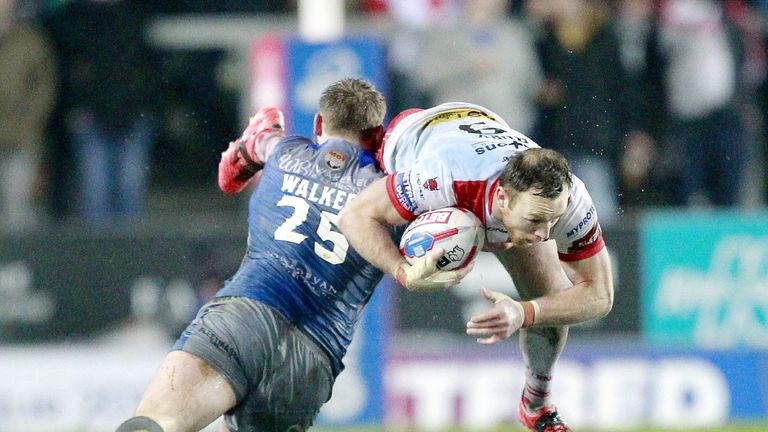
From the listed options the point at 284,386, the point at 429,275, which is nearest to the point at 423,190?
the point at 429,275

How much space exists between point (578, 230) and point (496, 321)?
2.40 ft

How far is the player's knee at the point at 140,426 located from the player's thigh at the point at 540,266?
1798 millimetres

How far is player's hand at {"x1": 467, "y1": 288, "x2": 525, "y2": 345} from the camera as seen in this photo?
7.12m

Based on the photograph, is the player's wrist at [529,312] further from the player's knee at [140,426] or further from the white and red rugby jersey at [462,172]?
the player's knee at [140,426]

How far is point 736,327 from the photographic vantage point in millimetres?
13922

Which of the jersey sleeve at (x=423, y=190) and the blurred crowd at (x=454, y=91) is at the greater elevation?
the jersey sleeve at (x=423, y=190)

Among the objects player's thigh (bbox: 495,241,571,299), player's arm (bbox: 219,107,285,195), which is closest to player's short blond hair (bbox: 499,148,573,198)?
player's thigh (bbox: 495,241,571,299)

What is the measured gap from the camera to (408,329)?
44.3ft

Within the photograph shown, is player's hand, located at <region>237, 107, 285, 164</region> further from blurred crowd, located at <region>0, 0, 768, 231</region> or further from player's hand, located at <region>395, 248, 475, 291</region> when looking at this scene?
blurred crowd, located at <region>0, 0, 768, 231</region>

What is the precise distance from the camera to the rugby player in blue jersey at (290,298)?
25.2 ft

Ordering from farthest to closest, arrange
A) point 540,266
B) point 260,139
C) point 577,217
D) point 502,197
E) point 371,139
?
point 260,139
point 371,139
point 540,266
point 577,217
point 502,197

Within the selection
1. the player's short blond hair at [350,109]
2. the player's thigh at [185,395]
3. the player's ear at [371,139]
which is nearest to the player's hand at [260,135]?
the player's short blond hair at [350,109]

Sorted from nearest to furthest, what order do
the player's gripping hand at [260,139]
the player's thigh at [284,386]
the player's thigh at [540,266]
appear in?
1. the player's thigh at [284,386]
2. the player's thigh at [540,266]
3. the player's gripping hand at [260,139]

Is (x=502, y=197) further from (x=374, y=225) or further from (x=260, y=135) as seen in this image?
(x=260, y=135)
